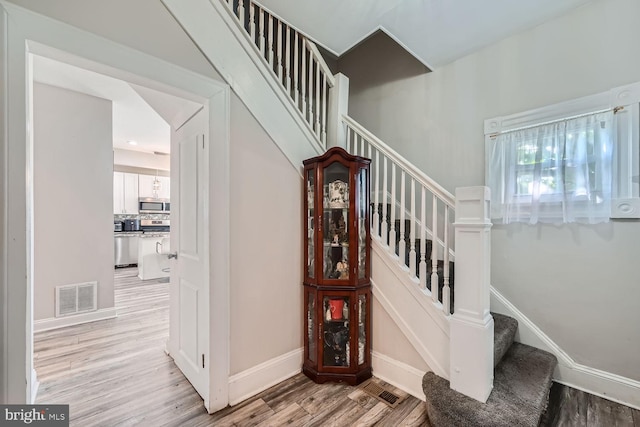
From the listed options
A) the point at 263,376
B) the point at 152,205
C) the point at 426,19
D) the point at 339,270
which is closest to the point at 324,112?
the point at 426,19

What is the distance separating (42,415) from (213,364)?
31.8 inches

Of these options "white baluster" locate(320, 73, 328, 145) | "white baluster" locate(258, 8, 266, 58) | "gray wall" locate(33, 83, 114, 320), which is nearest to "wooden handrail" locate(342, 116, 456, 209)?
"white baluster" locate(320, 73, 328, 145)

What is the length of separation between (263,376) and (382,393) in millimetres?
880

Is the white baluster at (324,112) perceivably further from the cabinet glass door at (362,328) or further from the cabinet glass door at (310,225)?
the cabinet glass door at (362,328)

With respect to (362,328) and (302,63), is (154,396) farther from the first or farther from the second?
(302,63)

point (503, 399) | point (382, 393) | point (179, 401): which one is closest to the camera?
point (503, 399)

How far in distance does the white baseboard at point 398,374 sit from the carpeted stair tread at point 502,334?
1.75 feet

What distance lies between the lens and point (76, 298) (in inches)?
123

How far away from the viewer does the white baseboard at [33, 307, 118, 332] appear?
9.55ft

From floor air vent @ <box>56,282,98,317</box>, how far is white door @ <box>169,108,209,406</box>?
1.62 m

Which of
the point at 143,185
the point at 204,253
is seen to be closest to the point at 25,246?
the point at 204,253

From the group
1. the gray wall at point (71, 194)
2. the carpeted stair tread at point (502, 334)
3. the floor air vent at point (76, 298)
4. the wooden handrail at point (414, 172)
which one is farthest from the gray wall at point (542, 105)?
the floor air vent at point (76, 298)

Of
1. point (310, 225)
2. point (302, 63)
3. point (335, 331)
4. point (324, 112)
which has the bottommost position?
point (335, 331)

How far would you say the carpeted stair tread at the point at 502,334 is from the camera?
187cm
